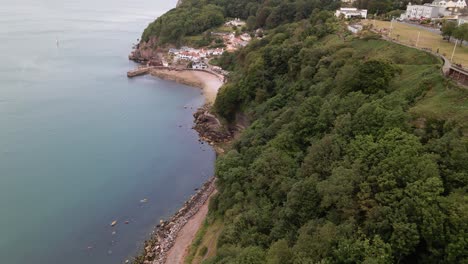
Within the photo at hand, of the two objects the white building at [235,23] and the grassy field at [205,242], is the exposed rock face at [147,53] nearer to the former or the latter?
the white building at [235,23]

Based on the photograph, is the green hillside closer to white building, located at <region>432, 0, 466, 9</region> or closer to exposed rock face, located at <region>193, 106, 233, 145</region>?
exposed rock face, located at <region>193, 106, 233, 145</region>

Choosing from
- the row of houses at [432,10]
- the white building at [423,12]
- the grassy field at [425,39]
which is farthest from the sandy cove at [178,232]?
the row of houses at [432,10]

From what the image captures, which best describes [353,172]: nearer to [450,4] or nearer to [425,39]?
[425,39]

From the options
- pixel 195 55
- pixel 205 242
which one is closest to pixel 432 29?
pixel 205 242

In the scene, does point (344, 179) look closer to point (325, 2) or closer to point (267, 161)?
point (267, 161)

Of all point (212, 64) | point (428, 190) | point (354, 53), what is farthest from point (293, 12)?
point (428, 190)

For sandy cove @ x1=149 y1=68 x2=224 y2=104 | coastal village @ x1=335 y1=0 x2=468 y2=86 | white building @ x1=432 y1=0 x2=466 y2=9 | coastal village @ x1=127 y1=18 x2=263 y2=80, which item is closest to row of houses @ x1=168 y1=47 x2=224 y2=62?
coastal village @ x1=127 y1=18 x2=263 y2=80

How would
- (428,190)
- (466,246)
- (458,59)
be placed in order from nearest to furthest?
(466,246) < (428,190) < (458,59)
